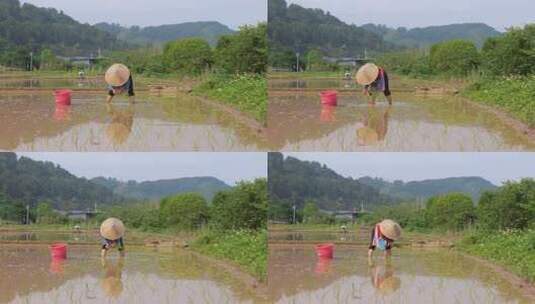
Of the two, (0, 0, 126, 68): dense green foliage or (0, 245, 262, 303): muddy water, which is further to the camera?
(0, 0, 126, 68): dense green foliage

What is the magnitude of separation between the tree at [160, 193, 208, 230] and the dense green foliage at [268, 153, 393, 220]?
0.50 meters

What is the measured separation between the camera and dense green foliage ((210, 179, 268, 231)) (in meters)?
7.46

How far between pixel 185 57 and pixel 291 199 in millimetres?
1301

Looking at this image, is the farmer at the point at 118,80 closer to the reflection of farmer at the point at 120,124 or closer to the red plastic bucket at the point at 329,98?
the reflection of farmer at the point at 120,124

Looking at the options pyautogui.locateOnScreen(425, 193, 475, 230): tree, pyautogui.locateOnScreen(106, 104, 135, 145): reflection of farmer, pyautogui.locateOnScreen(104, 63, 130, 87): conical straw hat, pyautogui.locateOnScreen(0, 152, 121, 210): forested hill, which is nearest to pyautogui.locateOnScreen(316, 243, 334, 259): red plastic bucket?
pyautogui.locateOnScreen(425, 193, 475, 230): tree

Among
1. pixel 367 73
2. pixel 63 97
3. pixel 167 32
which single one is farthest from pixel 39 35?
pixel 367 73

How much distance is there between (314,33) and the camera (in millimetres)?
7871

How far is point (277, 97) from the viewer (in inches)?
310

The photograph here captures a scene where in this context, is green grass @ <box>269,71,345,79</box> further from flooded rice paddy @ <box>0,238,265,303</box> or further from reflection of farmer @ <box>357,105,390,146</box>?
flooded rice paddy @ <box>0,238,265,303</box>

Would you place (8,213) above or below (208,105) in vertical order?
below

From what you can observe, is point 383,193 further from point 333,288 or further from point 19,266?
point 19,266

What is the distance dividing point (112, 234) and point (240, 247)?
95 centimetres

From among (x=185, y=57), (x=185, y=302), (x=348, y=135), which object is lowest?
(x=185, y=302)

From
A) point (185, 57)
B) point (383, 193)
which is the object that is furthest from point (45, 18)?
point (383, 193)
